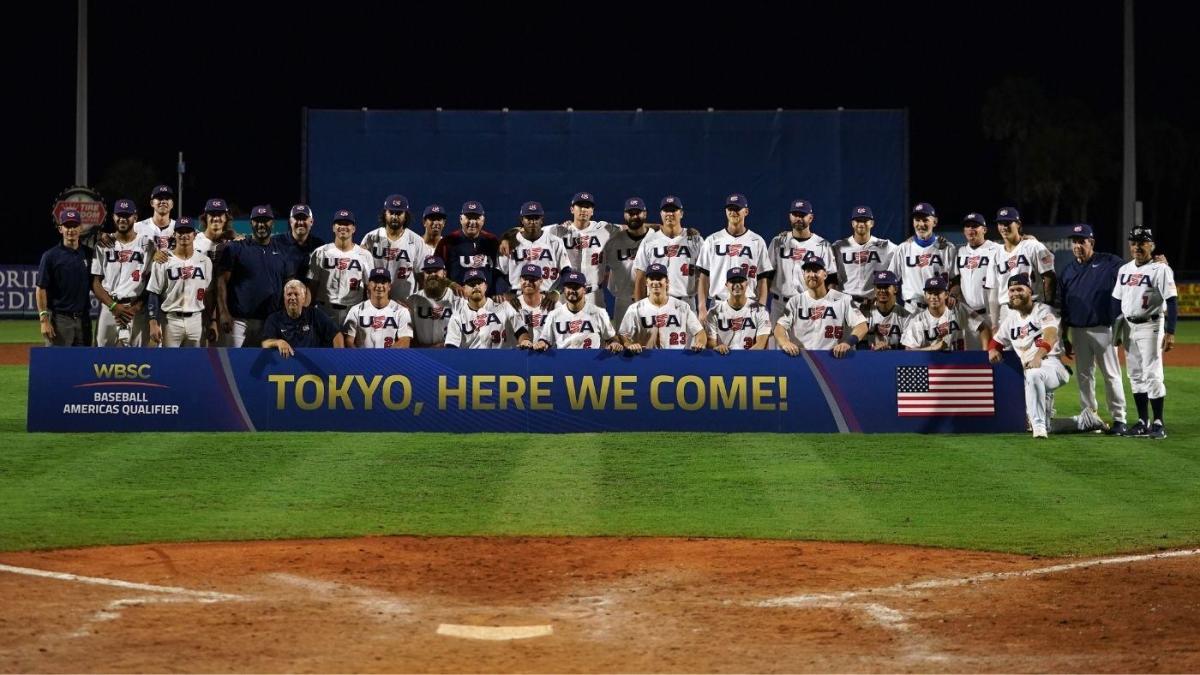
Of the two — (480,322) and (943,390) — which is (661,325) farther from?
(943,390)

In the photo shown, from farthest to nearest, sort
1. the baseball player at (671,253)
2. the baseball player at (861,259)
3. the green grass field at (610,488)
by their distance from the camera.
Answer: the baseball player at (861,259)
the baseball player at (671,253)
the green grass field at (610,488)

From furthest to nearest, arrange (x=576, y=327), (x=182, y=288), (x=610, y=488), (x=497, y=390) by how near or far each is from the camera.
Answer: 1. (x=182, y=288)
2. (x=576, y=327)
3. (x=497, y=390)
4. (x=610, y=488)

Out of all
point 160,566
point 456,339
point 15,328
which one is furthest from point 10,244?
point 160,566

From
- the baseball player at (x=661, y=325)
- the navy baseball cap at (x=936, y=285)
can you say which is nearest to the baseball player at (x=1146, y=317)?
the navy baseball cap at (x=936, y=285)

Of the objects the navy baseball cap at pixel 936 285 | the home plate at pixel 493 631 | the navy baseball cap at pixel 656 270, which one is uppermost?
the navy baseball cap at pixel 656 270

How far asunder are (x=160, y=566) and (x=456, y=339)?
5.92 metres

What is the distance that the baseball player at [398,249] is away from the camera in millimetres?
14523

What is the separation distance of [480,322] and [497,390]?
2.44ft

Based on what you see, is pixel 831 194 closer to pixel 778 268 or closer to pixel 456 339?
pixel 778 268

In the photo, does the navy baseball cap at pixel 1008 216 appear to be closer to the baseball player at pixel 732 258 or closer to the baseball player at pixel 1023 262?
the baseball player at pixel 1023 262

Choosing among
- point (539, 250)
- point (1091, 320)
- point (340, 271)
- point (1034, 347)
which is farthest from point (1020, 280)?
point (340, 271)

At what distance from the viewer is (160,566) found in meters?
8.25

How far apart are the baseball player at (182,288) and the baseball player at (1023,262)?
778 cm

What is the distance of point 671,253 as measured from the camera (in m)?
14.7
